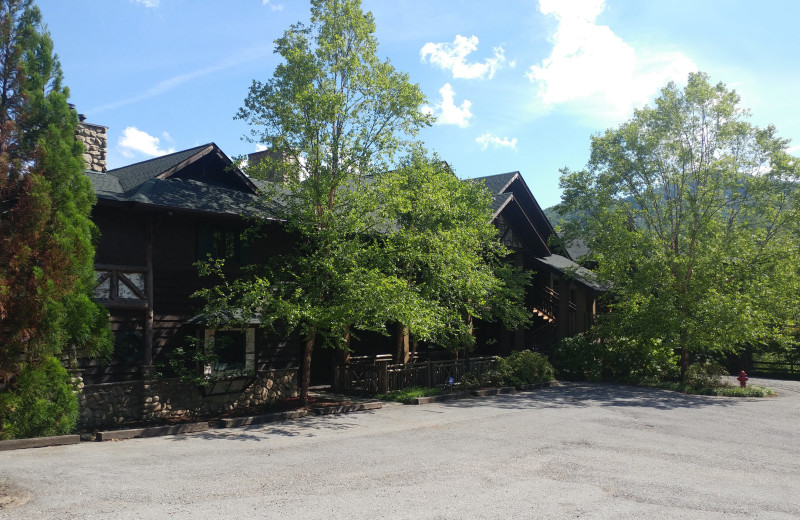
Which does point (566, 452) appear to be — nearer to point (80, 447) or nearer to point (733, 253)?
point (80, 447)

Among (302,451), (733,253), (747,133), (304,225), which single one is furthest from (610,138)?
(302,451)

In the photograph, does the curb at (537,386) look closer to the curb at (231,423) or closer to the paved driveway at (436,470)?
the paved driveway at (436,470)

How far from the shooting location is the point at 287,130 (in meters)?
14.7

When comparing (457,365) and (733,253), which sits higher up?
(733,253)

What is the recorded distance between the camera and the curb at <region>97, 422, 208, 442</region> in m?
11.6

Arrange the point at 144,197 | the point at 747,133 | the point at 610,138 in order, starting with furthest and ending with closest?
the point at 610,138, the point at 747,133, the point at 144,197

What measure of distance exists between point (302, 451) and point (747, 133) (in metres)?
20.5

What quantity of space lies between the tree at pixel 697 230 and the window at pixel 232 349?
13.1 metres

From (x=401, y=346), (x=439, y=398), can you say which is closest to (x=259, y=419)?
(x=439, y=398)

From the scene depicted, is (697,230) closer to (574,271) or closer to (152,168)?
(574,271)

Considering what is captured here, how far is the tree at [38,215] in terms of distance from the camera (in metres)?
10.2

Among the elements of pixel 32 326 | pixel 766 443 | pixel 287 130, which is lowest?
pixel 766 443

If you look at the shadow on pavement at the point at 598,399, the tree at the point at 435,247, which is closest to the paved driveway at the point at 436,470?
the shadow on pavement at the point at 598,399

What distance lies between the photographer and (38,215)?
1034 cm
